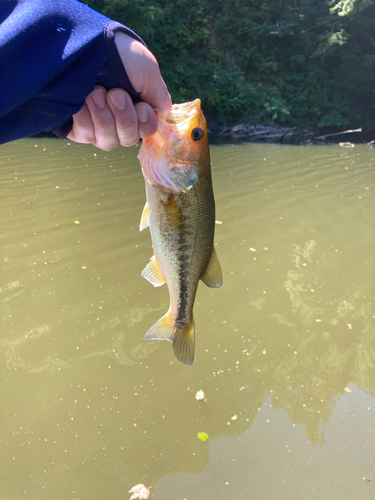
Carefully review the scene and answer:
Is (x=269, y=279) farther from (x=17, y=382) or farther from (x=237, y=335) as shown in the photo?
(x=17, y=382)

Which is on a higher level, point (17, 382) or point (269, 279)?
point (17, 382)

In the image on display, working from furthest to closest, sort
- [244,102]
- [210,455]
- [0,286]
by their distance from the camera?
[244,102]
[0,286]
[210,455]

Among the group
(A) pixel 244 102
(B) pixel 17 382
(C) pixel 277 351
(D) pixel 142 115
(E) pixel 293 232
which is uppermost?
(D) pixel 142 115

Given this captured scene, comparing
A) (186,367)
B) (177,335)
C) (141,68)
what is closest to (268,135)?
(186,367)

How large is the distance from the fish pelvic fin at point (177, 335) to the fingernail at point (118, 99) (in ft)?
4.00

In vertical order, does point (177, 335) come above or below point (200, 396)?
above

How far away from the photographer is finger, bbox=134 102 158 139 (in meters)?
1.48

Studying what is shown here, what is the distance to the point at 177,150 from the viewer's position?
1.69 metres

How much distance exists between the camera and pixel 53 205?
6.72 m

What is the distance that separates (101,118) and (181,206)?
56cm

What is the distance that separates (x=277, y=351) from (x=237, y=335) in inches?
16.8

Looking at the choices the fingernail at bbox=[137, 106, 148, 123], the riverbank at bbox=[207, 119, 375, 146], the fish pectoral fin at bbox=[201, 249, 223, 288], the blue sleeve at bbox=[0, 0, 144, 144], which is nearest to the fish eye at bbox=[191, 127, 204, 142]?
the fingernail at bbox=[137, 106, 148, 123]

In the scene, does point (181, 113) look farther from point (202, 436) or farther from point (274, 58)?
point (274, 58)

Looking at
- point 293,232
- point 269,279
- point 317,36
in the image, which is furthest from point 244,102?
point 269,279
